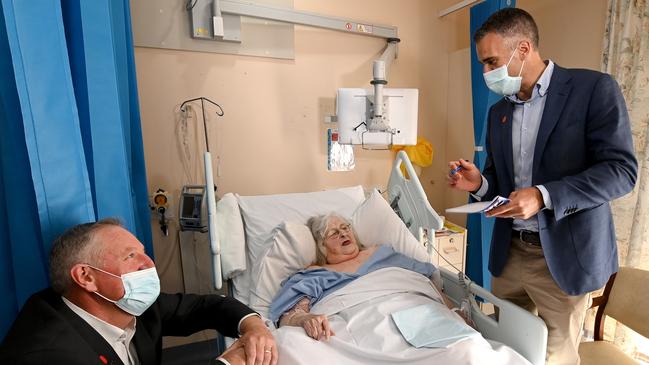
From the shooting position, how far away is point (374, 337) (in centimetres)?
123

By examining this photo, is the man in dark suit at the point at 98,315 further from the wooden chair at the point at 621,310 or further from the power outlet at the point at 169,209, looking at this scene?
the wooden chair at the point at 621,310

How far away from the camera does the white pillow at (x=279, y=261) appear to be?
5.83 feet

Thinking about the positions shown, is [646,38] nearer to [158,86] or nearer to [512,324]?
[512,324]

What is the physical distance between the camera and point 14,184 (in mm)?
918

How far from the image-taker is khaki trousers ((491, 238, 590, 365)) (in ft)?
4.38

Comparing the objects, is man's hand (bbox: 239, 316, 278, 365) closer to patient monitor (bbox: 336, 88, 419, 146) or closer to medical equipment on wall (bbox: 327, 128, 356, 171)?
patient monitor (bbox: 336, 88, 419, 146)

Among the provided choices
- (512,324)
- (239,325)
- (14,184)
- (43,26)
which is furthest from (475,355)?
(43,26)

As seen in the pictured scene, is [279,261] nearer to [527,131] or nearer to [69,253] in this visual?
[69,253]

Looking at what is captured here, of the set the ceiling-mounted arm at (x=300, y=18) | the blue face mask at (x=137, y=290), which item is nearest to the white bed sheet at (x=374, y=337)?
the blue face mask at (x=137, y=290)

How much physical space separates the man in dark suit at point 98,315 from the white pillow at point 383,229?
3.30 ft

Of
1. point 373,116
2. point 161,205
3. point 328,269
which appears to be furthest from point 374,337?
point 161,205

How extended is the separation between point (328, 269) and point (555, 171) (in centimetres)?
109

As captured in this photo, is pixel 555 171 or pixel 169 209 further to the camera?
pixel 169 209

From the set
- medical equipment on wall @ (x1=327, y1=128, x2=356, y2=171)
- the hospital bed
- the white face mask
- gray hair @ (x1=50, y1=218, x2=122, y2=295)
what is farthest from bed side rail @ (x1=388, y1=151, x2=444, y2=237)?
gray hair @ (x1=50, y1=218, x2=122, y2=295)
